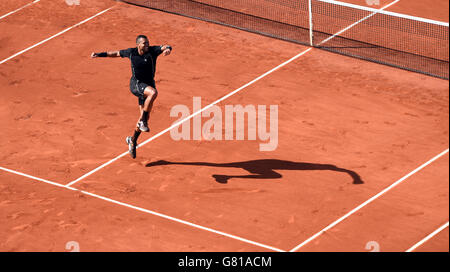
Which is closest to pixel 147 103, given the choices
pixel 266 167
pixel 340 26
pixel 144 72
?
pixel 144 72

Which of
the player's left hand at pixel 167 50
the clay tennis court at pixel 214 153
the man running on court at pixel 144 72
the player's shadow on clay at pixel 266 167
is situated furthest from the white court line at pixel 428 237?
the player's left hand at pixel 167 50

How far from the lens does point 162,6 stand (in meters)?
25.7

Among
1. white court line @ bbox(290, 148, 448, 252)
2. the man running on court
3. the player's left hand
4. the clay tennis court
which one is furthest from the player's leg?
white court line @ bbox(290, 148, 448, 252)

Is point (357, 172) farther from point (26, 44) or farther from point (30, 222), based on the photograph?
point (26, 44)

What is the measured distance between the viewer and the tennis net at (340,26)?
2259cm

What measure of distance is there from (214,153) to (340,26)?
6598 mm

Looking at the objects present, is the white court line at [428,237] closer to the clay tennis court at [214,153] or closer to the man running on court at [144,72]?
the clay tennis court at [214,153]

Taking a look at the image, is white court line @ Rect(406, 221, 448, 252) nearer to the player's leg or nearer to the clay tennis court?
the clay tennis court

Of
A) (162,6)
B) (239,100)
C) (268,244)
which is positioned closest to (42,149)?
(239,100)

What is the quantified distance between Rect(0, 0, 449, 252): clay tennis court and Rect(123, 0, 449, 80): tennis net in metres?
0.48

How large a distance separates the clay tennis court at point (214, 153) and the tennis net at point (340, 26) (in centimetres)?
48

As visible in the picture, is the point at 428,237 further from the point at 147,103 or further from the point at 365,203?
the point at 147,103

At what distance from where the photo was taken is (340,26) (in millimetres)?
24234

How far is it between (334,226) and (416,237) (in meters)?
1.35
